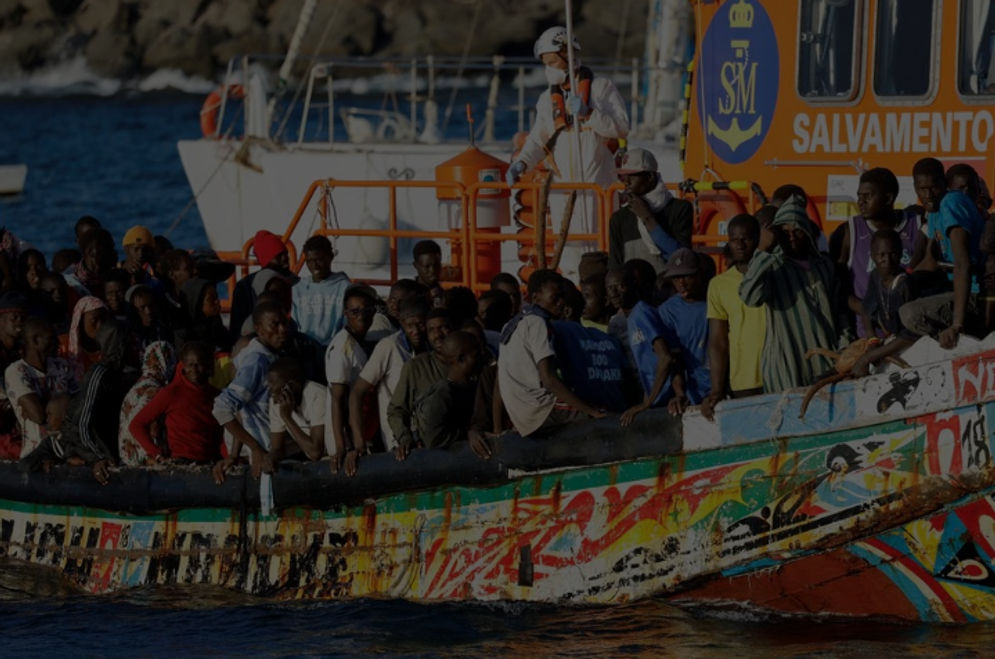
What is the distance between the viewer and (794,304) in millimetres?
10508

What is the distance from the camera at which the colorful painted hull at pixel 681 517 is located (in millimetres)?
10141

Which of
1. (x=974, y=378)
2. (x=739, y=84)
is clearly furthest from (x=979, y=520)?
(x=739, y=84)

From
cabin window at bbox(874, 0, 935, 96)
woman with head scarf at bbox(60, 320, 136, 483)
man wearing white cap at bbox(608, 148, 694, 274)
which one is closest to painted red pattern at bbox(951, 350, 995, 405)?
man wearing white cap at bbox(608, 148, 694, 274)

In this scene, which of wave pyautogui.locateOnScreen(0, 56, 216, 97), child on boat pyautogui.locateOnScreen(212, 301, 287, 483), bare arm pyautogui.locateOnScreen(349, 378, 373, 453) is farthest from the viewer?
wave pyautogui.locateOnScreen(0, 56, 216, 97)

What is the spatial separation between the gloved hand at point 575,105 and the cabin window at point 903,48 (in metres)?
2.01

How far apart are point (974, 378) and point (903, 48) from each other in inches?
167

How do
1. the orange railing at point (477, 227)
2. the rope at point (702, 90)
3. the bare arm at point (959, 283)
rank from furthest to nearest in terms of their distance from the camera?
the rope at point (702, 90) → the orange railing at point (477, 227) → the bare arm at point (959, 283)

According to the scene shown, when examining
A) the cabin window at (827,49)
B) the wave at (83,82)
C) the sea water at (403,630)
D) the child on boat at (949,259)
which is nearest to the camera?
the child on boat at (949,259)

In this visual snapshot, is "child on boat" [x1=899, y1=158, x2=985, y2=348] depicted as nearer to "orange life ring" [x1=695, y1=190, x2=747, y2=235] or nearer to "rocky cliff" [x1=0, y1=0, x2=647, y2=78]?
"orange life ring" [x1=695, y1=190, x2=747, y2=235]

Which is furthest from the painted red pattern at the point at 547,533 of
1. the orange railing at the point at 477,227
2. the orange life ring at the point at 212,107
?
the orange life ring at the point at 212,107

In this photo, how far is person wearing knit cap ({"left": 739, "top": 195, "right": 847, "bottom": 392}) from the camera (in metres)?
10.5

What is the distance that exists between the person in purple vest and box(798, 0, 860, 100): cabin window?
2.42 m

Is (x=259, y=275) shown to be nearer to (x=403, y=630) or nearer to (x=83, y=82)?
(x=403, y=630)

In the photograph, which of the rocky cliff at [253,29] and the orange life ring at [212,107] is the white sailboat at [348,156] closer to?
the orange life ring at [212,107]
